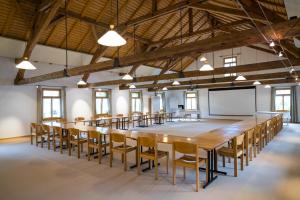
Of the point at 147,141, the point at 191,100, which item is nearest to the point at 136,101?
the point at 191,100

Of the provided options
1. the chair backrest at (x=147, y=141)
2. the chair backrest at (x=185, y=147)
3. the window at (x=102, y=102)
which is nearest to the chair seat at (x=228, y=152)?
the chair backrest at (x=185, y=147)

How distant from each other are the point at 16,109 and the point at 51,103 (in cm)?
169

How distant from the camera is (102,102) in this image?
1344 centimetres

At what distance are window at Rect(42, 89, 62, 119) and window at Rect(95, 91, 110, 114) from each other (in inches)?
99.3

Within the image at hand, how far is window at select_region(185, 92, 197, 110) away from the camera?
57.9 feet

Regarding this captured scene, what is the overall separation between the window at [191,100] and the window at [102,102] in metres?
7.47

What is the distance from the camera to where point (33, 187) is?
3773mm

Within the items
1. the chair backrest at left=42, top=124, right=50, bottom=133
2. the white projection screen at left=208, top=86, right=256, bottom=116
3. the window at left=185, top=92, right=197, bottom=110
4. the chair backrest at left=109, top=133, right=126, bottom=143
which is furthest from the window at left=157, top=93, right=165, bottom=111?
the chair backrest at left=109, top=133, right=126, bottom=143

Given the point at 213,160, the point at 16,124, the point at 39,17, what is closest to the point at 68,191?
the point at 213,160

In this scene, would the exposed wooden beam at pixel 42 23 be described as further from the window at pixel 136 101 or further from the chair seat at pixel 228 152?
the window at pixel 136 101

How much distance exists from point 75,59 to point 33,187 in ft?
25.4

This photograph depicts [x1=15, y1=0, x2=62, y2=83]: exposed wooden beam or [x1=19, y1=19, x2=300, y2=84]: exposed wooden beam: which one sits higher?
[x1=15, y1=0, x2=62, y2=83]: exposed wooden beam

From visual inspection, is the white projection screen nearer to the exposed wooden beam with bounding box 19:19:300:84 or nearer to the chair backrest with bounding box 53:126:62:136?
the exposed wooden beam with bounding box 19:19:300:84

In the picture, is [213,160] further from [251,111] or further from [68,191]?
[251,111]
